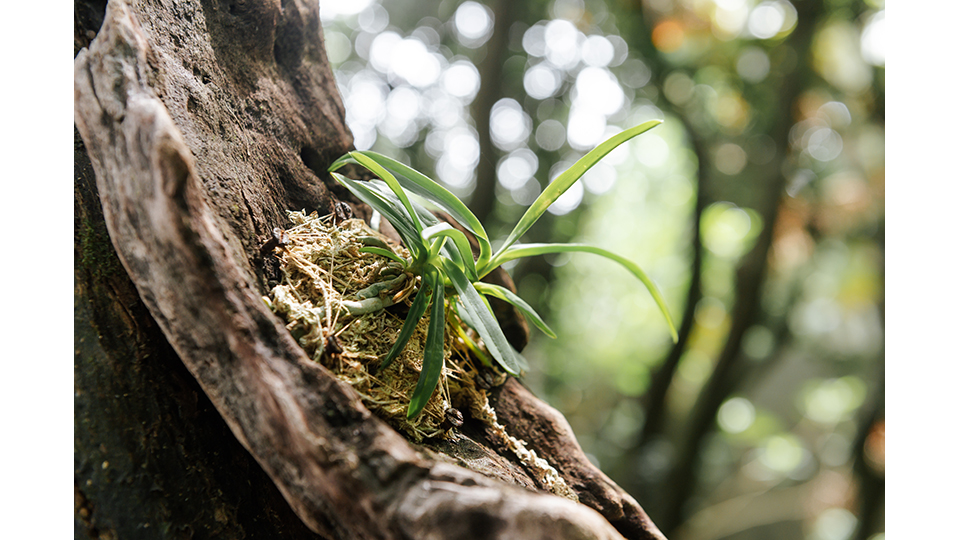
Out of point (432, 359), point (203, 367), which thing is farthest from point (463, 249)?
point (203, 367)

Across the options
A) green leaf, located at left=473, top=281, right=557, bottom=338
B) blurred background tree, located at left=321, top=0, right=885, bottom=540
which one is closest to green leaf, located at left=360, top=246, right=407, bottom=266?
green leaf, located at left=473, top=281, right=557, bottom=338

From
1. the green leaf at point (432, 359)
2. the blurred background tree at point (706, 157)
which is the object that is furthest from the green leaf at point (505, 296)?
the blurred background tree at point (706, 157)

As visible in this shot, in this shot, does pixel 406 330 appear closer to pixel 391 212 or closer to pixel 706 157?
pixel 391 212

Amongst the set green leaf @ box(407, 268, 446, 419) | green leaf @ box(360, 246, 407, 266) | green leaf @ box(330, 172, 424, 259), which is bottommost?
green leaf @ box(407, 268, 446, 419)

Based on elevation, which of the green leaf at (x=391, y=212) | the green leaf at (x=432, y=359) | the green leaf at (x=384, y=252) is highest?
the green leaf at (x=391, y=212)

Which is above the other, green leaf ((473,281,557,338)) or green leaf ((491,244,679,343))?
green leaf ((491,244,679,343))

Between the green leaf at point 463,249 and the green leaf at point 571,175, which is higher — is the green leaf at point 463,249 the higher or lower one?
the lower one

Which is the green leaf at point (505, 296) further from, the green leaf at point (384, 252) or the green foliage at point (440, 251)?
the green leaf at point (384, 252)

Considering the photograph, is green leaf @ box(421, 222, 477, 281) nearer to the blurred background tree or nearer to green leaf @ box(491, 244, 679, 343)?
green leaf @ box(491, 244, 679, 343)
